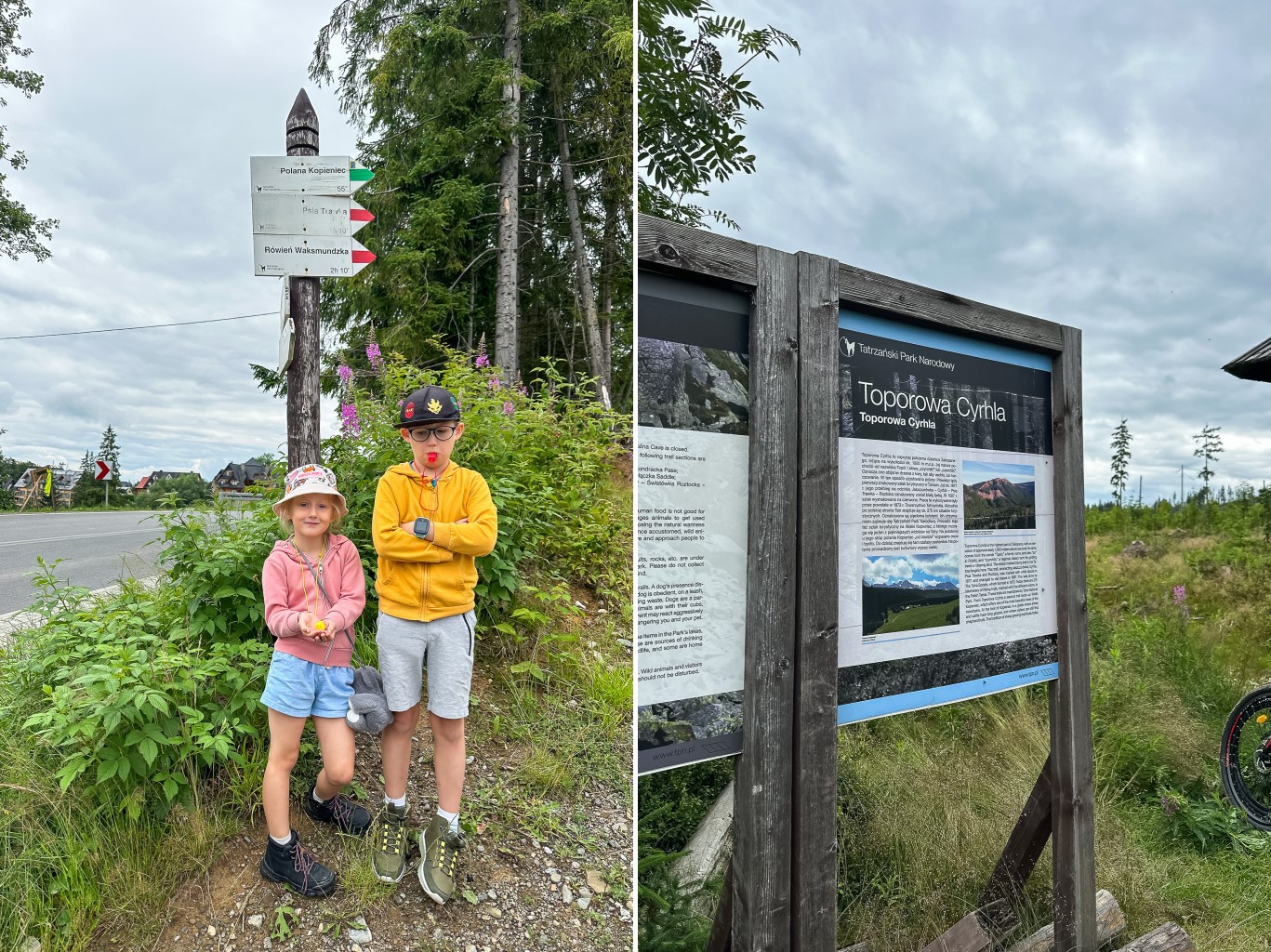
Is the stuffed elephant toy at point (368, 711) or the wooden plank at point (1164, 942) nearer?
the stuffed elephant toy at point (368, 711)

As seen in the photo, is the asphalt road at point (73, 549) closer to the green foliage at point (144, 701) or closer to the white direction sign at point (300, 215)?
the green foliage at point (144, 701)

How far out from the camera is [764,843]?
2045mm

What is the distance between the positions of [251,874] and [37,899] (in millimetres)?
642

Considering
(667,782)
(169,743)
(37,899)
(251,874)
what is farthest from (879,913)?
(37,899)

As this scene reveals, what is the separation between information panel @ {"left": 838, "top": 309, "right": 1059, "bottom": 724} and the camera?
2.31 metres

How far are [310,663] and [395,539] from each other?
0.55 m

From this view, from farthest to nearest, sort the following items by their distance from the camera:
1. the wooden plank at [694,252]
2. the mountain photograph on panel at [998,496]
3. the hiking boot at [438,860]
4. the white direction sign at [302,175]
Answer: the white direction sign at [302,175]
the hiking boot at [438,860]
the mountain photograph on panel at [998,496]
the wooden plank at [694,252]

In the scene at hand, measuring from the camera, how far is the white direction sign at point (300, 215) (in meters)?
3.97

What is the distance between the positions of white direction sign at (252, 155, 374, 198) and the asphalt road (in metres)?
2.04

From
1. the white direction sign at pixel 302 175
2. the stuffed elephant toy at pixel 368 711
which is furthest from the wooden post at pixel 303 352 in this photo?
the stuffed elephant toy at pixel 368 711

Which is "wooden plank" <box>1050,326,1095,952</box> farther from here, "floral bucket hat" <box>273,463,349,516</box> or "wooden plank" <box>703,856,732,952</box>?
"floral bucket hat" <box>273,463,349,516</box>

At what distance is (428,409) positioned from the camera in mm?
3150

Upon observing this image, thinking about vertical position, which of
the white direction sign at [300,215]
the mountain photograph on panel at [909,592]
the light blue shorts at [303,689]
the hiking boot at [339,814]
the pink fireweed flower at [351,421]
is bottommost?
the hiking boot at [339,814]

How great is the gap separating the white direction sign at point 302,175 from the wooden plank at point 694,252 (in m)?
2.70
